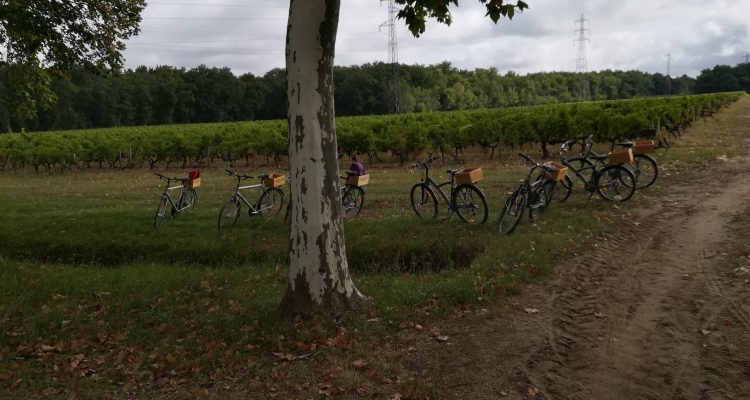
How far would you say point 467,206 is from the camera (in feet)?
32.8

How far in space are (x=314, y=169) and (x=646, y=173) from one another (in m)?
9.65

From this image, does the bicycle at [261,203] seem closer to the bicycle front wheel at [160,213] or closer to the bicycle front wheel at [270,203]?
the bicycle front wheel at [270,203]

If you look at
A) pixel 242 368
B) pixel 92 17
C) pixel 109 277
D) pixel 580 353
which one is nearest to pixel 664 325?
pixel 580 353

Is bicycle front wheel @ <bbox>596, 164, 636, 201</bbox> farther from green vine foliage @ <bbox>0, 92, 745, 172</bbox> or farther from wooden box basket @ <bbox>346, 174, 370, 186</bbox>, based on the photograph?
green vine foliage @ <bbox>0, 92, 745, 172</bbox>

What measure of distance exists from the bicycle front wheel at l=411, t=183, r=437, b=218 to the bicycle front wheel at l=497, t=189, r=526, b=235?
1550 millimetres

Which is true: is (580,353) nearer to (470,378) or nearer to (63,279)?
(470,378)

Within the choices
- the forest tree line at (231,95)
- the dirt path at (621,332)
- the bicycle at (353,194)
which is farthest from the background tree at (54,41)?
the forest tree line at (231,95)

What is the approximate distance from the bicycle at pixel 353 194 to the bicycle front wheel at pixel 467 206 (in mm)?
2111

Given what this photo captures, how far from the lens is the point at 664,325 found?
18.3 ft

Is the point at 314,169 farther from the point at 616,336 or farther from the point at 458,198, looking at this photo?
the point at 458,198

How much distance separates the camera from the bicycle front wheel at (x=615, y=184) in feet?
35.2

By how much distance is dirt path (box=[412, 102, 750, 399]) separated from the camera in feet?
15.0

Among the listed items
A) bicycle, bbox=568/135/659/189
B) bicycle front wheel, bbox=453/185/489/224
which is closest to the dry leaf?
bicycle front wheel, bbox=453/185/489/224

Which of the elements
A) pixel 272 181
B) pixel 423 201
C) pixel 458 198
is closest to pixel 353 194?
pixel 423 201
